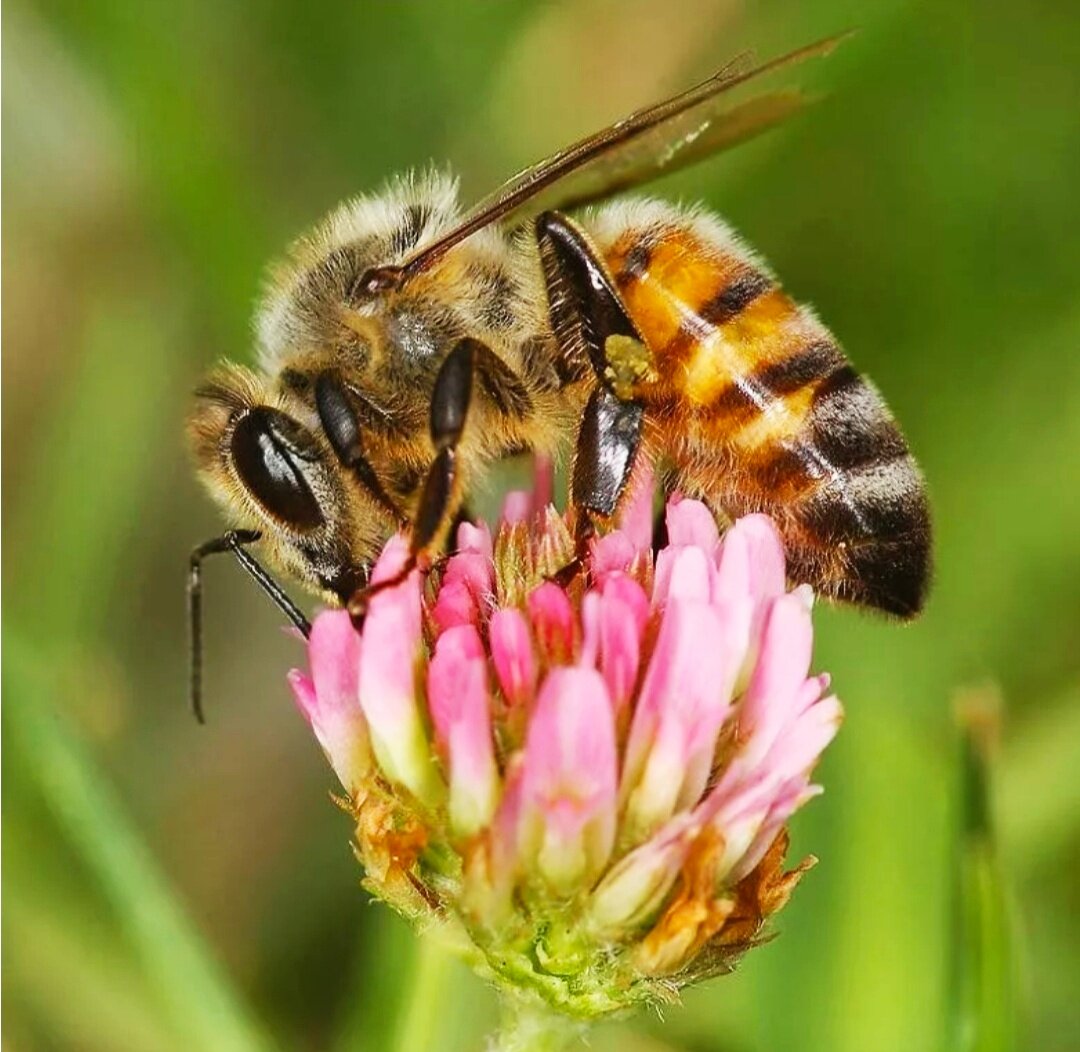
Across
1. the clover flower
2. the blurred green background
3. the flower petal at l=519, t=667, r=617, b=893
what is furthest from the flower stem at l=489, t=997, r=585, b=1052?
the blurred green background

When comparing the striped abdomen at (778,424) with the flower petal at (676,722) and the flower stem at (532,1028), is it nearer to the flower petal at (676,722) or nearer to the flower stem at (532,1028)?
the flower petal at (676,722)

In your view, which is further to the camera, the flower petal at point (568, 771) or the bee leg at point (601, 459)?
the bee leg at point (601, 459)

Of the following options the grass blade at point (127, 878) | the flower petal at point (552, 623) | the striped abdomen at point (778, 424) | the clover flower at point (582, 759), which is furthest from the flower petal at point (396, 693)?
the grass blade at point (127, 878)

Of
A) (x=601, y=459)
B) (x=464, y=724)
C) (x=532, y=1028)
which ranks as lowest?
(x=532, y=1028)

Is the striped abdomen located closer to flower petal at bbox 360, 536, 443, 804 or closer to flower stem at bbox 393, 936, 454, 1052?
flower petal at bbox 360, 536, 443, 804

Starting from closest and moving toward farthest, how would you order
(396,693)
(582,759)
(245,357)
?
(582,759)
(396,693)
(245,357)

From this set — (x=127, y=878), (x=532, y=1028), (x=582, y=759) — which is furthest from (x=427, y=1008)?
(x=582, y=759)

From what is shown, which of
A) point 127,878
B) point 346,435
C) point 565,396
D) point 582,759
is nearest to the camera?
point 582,759

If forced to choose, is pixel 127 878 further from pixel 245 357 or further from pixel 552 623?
pixel 245 357

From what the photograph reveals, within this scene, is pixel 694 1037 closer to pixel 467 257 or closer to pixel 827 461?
pixel 827 461
